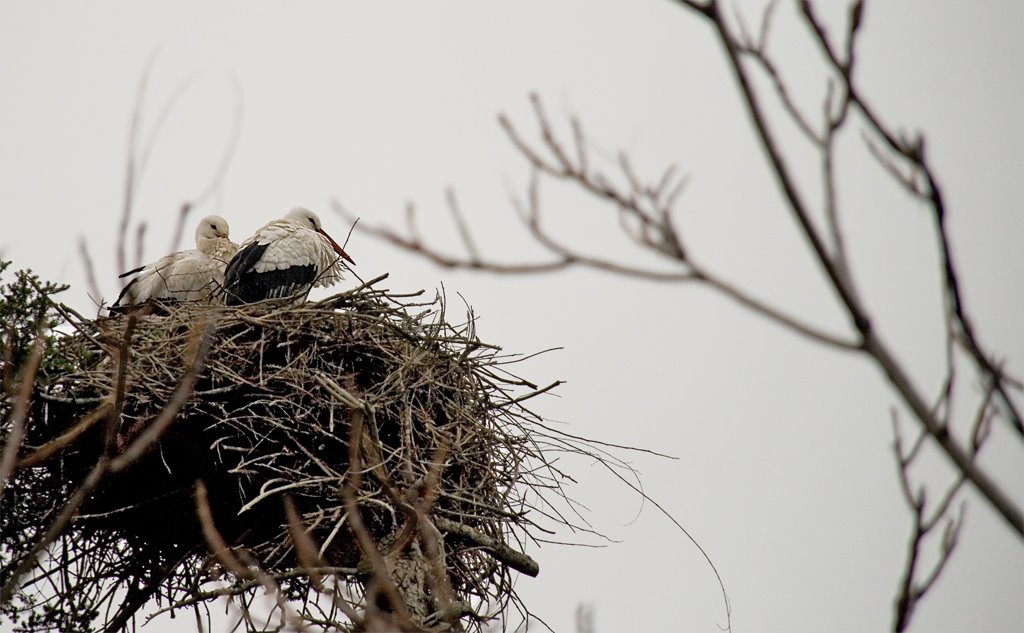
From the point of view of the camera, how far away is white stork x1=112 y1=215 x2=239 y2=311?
509cm

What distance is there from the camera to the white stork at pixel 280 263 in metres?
4.95

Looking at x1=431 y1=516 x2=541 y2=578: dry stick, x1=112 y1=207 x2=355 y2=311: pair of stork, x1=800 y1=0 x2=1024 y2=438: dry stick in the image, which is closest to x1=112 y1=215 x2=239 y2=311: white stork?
x1=112 y1=207 x2=355 y2=311: pair of stork

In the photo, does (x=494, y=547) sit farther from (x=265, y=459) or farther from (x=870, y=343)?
(x=870, y=343)

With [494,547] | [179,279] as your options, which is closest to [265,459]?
[494,547]

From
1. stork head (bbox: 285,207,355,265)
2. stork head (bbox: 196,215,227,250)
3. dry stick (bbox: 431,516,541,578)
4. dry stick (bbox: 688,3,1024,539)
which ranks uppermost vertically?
stork head (bbox: 285,207,355,265)

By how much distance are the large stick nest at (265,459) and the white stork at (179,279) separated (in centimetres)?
96

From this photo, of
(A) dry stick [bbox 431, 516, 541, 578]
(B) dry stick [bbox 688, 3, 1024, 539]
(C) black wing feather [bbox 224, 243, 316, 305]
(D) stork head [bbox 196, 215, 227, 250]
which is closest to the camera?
(B) dry stick [bbox 688, 3, 1024, 539]

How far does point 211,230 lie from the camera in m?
5.78

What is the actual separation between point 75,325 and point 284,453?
87 cm

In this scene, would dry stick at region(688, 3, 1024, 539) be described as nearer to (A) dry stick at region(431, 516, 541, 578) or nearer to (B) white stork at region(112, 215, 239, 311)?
(A) dry stick at region(431, 516, 541, 578)

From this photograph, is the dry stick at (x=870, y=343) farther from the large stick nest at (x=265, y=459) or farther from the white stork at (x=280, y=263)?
the white stork at (x=280, y=263)

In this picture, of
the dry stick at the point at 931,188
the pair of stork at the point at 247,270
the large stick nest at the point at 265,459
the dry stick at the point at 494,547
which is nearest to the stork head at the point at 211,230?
the pair of stork at the point at 247,270

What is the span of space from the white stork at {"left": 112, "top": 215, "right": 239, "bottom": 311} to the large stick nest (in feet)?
3.13

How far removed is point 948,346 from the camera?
4.02ft
